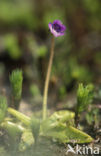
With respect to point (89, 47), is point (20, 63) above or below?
below

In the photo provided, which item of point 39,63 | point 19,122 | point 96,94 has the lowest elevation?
point 19,122

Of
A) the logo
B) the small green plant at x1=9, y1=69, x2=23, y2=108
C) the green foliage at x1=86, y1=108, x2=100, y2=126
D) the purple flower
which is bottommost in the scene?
the logo

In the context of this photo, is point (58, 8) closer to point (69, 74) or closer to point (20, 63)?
point (20, 63)

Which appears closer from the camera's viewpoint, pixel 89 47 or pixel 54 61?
pixel 54 61

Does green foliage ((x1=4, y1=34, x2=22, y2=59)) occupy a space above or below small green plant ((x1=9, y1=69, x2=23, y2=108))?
above

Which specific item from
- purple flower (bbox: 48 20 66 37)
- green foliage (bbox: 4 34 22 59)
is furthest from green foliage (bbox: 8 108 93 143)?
green foliage (bbox: 4 34 22 59)

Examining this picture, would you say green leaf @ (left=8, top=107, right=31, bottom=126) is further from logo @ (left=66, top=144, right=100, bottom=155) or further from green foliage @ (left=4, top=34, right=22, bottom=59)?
green foliage @ (left=4, top=34, right=22, bottom=59)

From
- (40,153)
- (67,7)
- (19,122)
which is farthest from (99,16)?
(40,153)

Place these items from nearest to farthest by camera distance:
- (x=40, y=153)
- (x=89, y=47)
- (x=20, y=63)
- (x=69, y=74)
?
(x=40, y=153), (x=69, y=74), (x=20, y=63), (x=89, y=47)
